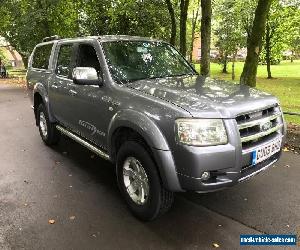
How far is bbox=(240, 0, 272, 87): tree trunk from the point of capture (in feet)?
29.3

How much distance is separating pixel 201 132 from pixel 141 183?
3.44ft

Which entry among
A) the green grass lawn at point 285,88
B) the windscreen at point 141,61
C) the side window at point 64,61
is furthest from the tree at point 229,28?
the windscreen at point 141,61

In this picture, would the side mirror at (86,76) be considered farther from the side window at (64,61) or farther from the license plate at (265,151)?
the license plate at (265,151)

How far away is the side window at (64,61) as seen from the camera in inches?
234

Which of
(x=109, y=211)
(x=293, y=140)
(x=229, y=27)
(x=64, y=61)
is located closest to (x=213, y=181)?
(x=109, y=211)

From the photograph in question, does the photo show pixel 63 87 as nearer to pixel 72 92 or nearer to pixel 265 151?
pixel 72 92

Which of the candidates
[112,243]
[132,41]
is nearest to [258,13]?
[132,41]

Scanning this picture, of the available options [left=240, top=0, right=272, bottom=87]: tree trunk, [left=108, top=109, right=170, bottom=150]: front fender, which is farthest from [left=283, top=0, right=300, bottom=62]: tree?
[left=108, top=109, right=170, bottom=150]: front fender

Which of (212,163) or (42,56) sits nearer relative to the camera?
(212,163)

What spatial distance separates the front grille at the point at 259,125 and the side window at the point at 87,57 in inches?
83.5

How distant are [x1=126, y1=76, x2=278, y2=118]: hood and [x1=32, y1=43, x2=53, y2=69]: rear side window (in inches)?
115

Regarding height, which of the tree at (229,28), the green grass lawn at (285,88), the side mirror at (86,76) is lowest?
the green grass lawn at (285,88)

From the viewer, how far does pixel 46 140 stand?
290 inches

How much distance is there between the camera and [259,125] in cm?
408
